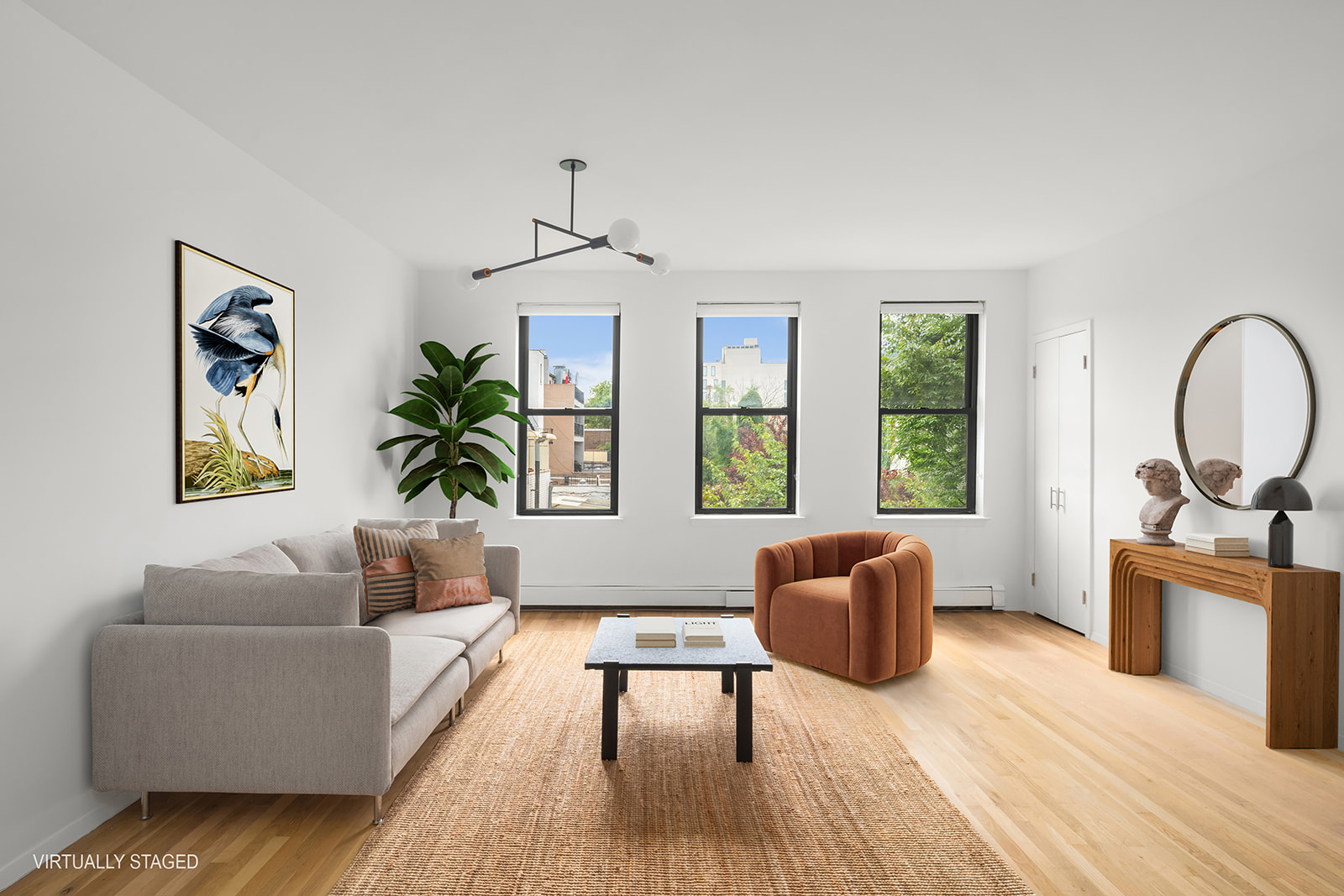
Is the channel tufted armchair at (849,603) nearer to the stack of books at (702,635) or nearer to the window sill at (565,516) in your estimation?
the stack of books at (702,635)

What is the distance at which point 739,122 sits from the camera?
307 centimetres

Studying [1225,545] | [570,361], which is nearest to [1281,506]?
[1225,545]

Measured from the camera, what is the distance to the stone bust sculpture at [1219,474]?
3719 millimetres

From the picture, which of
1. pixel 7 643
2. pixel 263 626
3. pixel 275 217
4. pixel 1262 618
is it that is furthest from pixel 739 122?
pixel 1262 618

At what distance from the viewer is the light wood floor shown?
86.9 inches

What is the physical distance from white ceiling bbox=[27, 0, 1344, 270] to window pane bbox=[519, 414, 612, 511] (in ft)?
6.41

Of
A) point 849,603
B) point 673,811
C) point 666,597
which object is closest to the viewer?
point 673,811

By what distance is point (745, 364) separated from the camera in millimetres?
5938

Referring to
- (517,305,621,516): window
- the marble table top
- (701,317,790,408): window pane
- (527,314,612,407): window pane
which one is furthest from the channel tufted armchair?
(527,314,612,407): window pane

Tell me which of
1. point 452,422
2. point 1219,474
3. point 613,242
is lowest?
point 1219,474

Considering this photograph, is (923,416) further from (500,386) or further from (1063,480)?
(500,386)

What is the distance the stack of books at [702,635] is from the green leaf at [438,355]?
9.13ft

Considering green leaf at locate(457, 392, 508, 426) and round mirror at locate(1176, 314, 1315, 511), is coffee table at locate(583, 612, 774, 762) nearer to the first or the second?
green leaf at locate(457, 392, 508, 426)

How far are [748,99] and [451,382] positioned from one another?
305 cm
